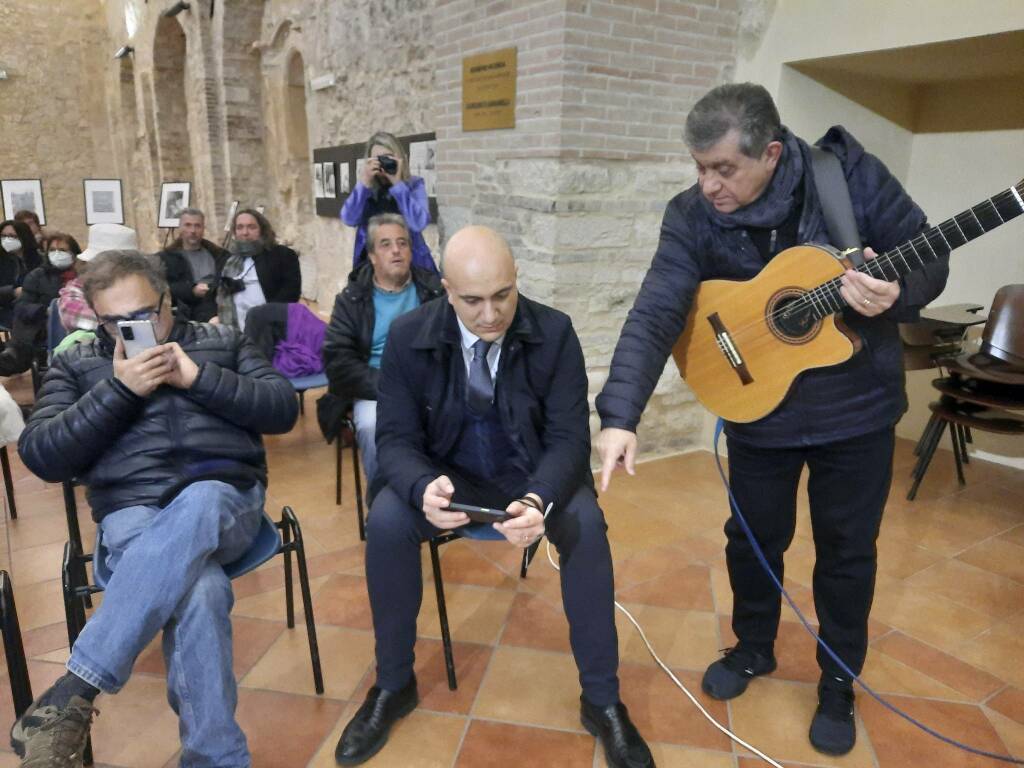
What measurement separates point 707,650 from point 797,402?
1007 millimetres

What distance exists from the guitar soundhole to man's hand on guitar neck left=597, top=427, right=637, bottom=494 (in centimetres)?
47

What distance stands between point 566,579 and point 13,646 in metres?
1.27

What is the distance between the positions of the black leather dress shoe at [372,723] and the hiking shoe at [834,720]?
1.11 m

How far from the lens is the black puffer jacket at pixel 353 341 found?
2.90m

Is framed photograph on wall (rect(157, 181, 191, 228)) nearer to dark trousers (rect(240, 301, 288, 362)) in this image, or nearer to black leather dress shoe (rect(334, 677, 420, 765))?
dark trousers (rect(240, 301, 288, 362))

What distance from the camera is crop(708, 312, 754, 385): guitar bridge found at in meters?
1.81

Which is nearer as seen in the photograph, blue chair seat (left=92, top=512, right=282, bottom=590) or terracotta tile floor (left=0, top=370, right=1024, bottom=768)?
blue chair seat (left=92, top=512, right=282, bottom=590)

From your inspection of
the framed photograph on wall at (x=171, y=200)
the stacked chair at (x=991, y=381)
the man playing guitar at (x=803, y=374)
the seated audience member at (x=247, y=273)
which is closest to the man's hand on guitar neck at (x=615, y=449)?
the man playing guitar at (x=803, y=374)

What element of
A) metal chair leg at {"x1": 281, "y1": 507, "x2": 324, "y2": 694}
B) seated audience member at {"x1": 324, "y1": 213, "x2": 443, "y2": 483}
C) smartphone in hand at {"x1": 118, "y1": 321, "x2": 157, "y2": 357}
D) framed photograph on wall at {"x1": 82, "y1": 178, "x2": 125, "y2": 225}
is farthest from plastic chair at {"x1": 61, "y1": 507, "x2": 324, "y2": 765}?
framed photograph on wall at {"x1": 82, "y1": 178, "x2": 125, "y2": 225}

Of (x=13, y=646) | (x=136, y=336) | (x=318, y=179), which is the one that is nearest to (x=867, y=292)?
(x=136, y=336)

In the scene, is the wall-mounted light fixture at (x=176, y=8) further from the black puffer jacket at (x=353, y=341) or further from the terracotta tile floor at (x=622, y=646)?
the black puffer jacket at (x=353, y=341)

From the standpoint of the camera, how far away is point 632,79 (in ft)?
11.3

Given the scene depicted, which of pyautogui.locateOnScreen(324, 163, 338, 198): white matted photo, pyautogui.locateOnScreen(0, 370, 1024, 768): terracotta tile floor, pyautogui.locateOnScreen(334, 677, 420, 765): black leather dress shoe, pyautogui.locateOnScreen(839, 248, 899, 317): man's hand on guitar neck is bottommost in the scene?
pyautogui.locateOnScreen(0, 370, 1024, 768): terracotta tile floor

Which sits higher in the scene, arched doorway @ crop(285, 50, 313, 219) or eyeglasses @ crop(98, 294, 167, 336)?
arched doorway @ crop(285, 50, 313, 219)
